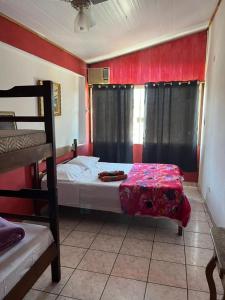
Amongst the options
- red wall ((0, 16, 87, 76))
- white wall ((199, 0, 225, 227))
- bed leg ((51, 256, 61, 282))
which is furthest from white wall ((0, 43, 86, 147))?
white wall ((199, 0, 225, 227))

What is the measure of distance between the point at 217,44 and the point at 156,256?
2.86 meters

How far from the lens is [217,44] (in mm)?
3154

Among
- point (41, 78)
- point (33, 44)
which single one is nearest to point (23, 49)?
point (33, 44)

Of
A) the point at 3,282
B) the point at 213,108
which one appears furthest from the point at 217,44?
the point at 3,282

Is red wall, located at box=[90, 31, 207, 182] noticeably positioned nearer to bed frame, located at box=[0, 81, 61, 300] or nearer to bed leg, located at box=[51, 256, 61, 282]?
bed frame, located at box=[0, 81, 61, 300]

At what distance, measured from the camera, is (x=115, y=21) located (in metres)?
2.88

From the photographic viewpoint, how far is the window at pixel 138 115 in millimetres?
4504

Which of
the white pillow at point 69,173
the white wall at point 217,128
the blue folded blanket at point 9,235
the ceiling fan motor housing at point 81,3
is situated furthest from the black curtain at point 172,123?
the blue folded blanket at point 9,235

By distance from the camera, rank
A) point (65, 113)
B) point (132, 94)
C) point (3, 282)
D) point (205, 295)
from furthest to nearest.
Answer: point (132, 94)
point (65, 113)
point (205, 295)
point (3, 282)

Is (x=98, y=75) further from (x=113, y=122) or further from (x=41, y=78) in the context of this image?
(x=41, y=78)

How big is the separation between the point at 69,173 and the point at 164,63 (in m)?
2.76

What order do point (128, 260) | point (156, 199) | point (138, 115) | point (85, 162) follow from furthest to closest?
point (138, 115)
point (85, 162)
point (156, 199)
point (128, 260)

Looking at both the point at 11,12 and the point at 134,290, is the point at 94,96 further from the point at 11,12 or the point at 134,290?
the point at 134,290

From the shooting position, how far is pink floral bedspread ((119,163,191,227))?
256 centimetres
